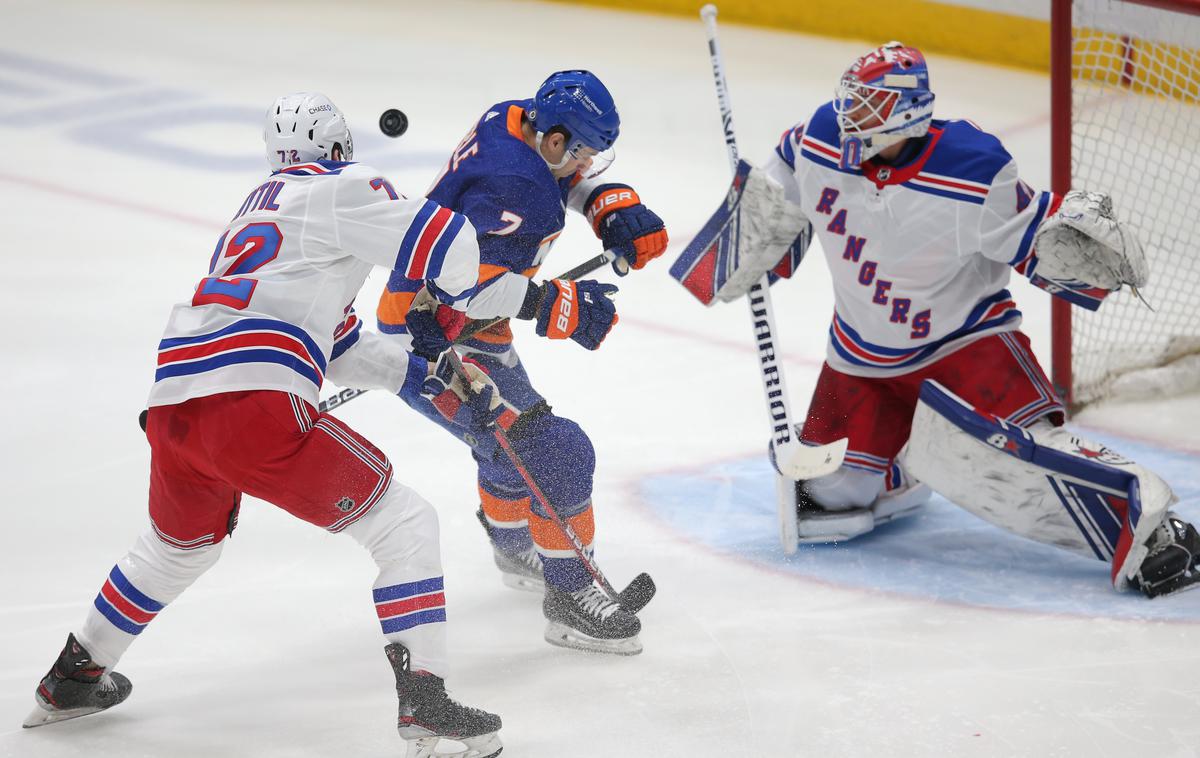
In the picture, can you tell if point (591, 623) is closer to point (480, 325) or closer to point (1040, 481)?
point (480, 325)

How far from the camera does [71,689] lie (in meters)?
2.65

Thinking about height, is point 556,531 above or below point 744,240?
below

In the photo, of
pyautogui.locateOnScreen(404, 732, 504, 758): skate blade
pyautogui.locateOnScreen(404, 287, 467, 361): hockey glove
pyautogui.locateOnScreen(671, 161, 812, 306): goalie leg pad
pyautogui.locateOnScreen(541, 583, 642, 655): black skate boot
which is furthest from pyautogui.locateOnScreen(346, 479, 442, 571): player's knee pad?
pyautogui.locateOnScreen(671, 161, 812, 306): goalie leg pad

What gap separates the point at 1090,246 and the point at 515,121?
44.2 inches

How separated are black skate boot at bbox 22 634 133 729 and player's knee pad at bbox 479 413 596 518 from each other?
0.83m

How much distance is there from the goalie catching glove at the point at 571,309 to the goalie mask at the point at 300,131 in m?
0.46

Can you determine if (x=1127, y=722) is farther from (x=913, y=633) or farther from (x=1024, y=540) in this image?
(x=1024, y=540)

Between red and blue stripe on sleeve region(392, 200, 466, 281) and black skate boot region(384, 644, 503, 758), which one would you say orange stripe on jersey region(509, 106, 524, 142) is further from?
black skate boot region(384, 644, 503, 758)

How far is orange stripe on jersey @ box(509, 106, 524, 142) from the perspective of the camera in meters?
2.90

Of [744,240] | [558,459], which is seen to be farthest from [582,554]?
[744,240]

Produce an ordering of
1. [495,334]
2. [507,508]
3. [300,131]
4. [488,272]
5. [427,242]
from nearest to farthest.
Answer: [427,242] → [300,131] → [488,272] → [495,334] → [507,508]

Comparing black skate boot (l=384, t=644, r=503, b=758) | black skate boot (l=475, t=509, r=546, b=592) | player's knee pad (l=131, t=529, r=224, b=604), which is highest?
player's knee pad (l=131, t=529, r=224, b=604)

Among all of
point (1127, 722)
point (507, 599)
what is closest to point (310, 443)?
point (507, 599)

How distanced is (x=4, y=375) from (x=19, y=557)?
3.83 feet
